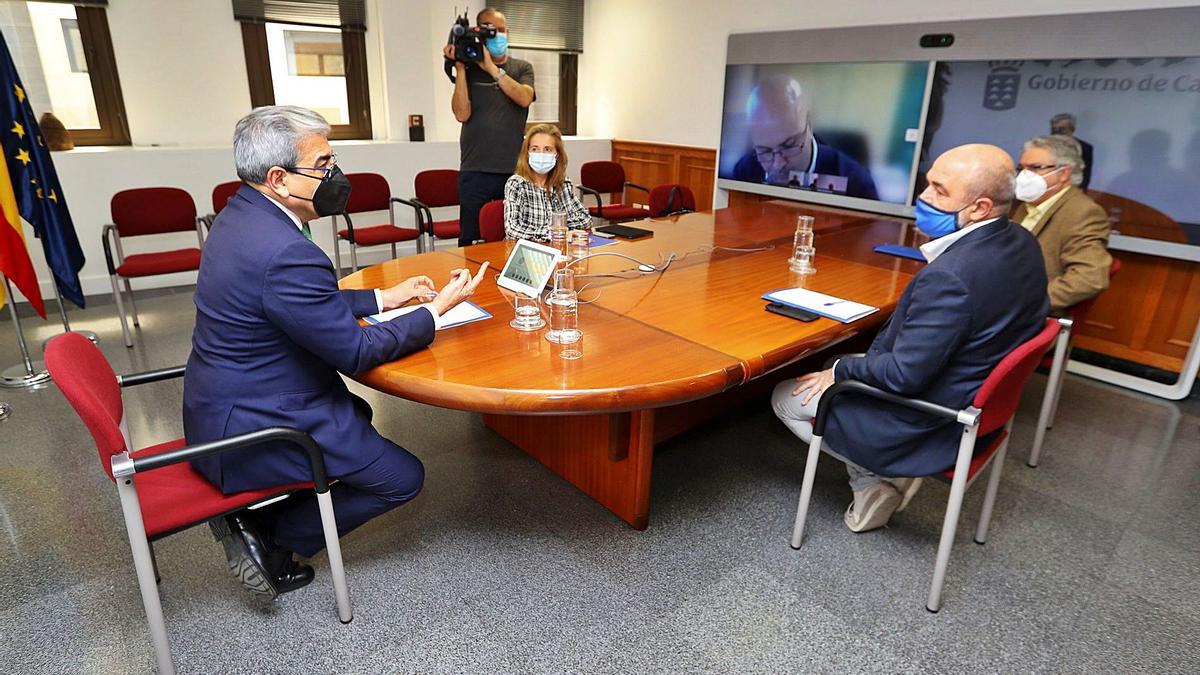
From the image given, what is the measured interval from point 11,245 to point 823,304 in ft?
11.9

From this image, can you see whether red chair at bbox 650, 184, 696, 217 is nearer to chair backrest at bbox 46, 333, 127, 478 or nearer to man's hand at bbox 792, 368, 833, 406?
man's hand at bbox 792, 368, 833, 406

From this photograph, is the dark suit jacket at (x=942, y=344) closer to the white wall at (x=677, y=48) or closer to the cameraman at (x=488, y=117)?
the cameraman at (x=488, y=117)

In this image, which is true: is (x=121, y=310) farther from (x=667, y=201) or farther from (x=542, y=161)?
(x=667, y=201)

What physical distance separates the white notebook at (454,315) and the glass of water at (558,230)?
65 cm

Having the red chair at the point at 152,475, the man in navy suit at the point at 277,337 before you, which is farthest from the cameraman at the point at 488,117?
the red chair at the point at 152,475

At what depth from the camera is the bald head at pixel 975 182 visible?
5.83 ft

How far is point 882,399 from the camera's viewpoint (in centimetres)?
180

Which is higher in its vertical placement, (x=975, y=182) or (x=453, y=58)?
(x=453, y=58)

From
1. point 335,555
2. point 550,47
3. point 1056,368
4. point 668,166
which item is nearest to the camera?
point 335,555

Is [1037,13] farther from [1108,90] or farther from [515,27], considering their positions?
[515,27]

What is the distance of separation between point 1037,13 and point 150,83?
5858 mm

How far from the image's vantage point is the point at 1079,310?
9.14 feet

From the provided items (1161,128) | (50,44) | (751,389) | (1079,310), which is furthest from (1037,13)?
(50,44)

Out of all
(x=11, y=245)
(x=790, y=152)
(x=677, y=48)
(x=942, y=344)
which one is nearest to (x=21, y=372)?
(x=11, y=245)
